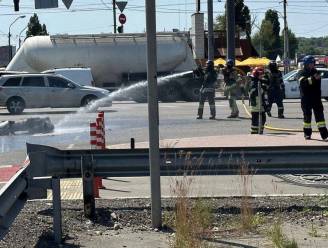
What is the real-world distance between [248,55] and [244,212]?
185ft

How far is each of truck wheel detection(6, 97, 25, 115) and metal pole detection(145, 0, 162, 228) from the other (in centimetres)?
2251

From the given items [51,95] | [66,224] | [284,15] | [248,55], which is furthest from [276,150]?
[284,15]

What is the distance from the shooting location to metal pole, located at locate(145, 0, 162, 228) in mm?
7297

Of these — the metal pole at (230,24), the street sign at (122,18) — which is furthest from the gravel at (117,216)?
the street sign at (122,18)

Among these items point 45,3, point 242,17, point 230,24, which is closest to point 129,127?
point 45,3

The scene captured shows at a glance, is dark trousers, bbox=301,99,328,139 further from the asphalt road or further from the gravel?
the gravel

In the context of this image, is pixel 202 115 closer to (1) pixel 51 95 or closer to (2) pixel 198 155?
(1) pixel 51 95

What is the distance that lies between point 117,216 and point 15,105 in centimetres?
2199

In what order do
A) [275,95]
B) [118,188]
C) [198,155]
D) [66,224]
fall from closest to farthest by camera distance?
[66,224] → [198,155] → [118,188] → [275,95]

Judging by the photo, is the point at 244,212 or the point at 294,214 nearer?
the point at 244,212

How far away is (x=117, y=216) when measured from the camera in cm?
812

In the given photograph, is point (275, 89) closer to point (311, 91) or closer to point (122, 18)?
point (311, 91)

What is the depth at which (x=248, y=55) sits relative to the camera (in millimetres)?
62969

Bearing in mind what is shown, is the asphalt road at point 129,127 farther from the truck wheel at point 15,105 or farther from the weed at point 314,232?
the weed at point 314,232
